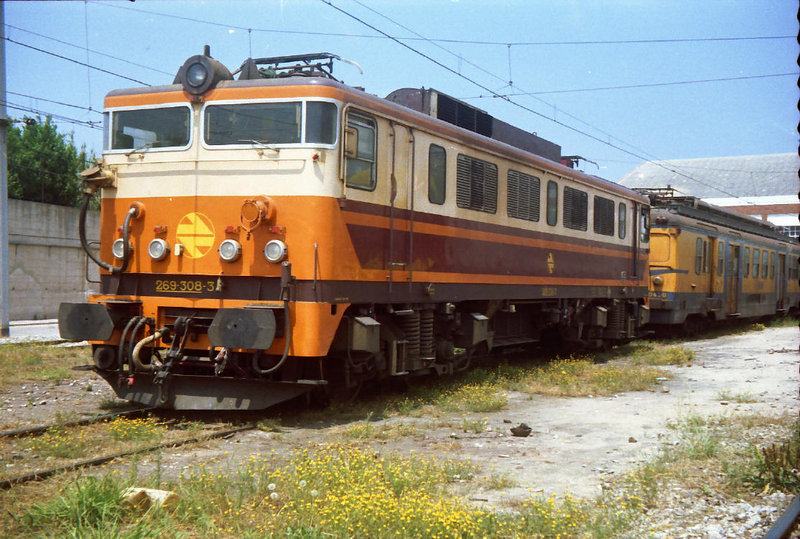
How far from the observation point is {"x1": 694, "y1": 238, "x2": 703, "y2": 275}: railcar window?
21.7 m

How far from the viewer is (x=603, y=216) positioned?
1598 cm

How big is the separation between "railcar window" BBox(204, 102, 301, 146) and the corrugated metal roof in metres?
57.2

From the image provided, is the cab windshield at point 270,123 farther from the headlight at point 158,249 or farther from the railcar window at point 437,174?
the railcar window at point 437,174

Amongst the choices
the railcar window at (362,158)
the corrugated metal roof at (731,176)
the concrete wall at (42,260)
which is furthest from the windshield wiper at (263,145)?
the corrugated metal roof at (731,176)

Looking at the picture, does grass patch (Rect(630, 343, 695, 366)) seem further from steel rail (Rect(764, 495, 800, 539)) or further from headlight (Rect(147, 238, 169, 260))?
steel rail (Rect(764, 495, 800, 539))

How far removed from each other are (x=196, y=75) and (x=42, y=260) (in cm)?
1890

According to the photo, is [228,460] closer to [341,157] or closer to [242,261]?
[242,261]

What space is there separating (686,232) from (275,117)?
15414 mm

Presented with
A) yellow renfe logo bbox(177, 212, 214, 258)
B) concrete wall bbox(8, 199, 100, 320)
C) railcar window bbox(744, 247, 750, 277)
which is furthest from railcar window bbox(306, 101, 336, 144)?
railcar window bbox(744, 247, 750, 277)

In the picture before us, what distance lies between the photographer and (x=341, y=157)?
27.7 ft

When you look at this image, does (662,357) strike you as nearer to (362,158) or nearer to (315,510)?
(362,158)

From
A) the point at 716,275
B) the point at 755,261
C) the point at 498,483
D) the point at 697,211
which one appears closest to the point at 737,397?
the point at 498,483

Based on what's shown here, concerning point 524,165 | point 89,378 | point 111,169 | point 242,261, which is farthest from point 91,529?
point 524,165

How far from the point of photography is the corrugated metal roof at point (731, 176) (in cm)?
6302
